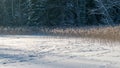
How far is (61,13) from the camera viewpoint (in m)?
37.8

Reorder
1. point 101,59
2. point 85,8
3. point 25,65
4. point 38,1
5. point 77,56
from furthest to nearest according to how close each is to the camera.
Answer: point 85,8
point 38,1
point 77,56
point 101,59
point 25,65

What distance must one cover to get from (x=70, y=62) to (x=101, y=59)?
77 centimetres

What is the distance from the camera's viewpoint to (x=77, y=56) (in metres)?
7.70

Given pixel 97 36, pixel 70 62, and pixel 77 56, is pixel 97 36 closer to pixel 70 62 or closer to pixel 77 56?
pixel 77 56

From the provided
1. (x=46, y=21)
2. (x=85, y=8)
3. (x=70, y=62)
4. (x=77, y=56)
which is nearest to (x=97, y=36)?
(x=77, y=56)

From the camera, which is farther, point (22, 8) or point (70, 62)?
point (22, 8)

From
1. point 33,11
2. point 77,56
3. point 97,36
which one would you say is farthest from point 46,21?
point 77,56

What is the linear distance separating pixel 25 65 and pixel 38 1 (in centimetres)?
3017

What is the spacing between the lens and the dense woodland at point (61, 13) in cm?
3634

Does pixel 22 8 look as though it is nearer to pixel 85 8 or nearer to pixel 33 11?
pixel 33 11

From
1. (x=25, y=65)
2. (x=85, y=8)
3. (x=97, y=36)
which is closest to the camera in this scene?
(x=25, y=65)

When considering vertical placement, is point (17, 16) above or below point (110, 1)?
below

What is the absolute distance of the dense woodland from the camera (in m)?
36.3

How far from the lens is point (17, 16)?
40719mm
